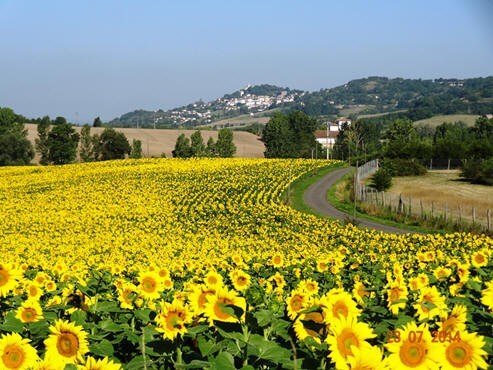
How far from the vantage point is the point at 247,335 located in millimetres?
2947

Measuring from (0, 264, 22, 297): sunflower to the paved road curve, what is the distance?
36.3m

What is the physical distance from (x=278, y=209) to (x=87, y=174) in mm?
32164

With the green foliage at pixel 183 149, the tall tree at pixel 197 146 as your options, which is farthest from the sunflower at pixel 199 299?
the tall tree at pixel 197 146

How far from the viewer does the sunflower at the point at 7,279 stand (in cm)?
449

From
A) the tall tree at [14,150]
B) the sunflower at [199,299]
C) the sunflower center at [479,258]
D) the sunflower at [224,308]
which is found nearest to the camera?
the sunflower at [224,308]

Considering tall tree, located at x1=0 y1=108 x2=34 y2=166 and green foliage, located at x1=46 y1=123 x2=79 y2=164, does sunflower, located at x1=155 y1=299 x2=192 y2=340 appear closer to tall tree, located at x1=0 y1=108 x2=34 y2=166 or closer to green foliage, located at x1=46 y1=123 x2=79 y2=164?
tall tree, located at x1=0 y1=108 x2=34 y2=166

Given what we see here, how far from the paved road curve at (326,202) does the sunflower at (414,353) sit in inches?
1482

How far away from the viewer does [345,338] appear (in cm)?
261

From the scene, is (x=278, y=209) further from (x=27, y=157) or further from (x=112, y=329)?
(x=27, y=157)

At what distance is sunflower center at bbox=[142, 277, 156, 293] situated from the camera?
516 cm

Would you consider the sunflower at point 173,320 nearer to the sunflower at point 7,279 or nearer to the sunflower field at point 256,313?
the sunflower field at point 256,313

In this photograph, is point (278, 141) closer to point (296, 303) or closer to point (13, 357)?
point (296, 303)

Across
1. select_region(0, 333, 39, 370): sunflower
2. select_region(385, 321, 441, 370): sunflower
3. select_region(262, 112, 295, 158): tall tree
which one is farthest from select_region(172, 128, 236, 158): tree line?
select_region(385, 321, 441, 370): sunflower

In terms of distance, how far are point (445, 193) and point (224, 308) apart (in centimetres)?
6024
